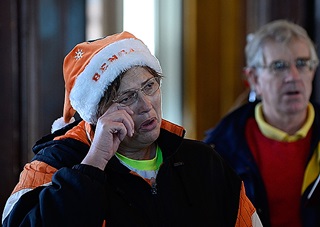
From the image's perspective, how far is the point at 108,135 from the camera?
1.75 m

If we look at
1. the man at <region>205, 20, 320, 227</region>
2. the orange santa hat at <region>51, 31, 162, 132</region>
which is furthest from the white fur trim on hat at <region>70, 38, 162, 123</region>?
the man at <region>205, 20, 320, 227</region>

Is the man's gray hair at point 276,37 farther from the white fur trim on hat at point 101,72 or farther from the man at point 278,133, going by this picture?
the white fur trim on hat at point 101,72

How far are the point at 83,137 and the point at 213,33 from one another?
2239 millimetres

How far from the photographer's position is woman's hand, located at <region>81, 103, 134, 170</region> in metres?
1.73

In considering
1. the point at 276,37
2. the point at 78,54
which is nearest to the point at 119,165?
the point at 78,54

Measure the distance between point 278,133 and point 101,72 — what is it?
110 cm

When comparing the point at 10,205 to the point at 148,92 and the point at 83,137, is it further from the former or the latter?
the point at 148,92

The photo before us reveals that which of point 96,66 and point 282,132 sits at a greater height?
point 96,66

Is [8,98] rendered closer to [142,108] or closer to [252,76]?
[142,108]

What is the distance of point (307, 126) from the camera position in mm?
2693

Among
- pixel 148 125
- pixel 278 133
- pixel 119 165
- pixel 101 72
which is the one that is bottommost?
pixel 278 133

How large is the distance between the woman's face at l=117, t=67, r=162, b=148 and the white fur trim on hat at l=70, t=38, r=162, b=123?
0.03 metres

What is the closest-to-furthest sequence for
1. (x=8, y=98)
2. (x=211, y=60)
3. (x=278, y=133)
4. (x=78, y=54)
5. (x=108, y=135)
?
(x=108, y=135)
(x=78, y=54)
(x=8, y=98)
(x=278, y=133)
(x=211, y=60)

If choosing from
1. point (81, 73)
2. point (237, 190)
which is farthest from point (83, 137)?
point (237, 190)
